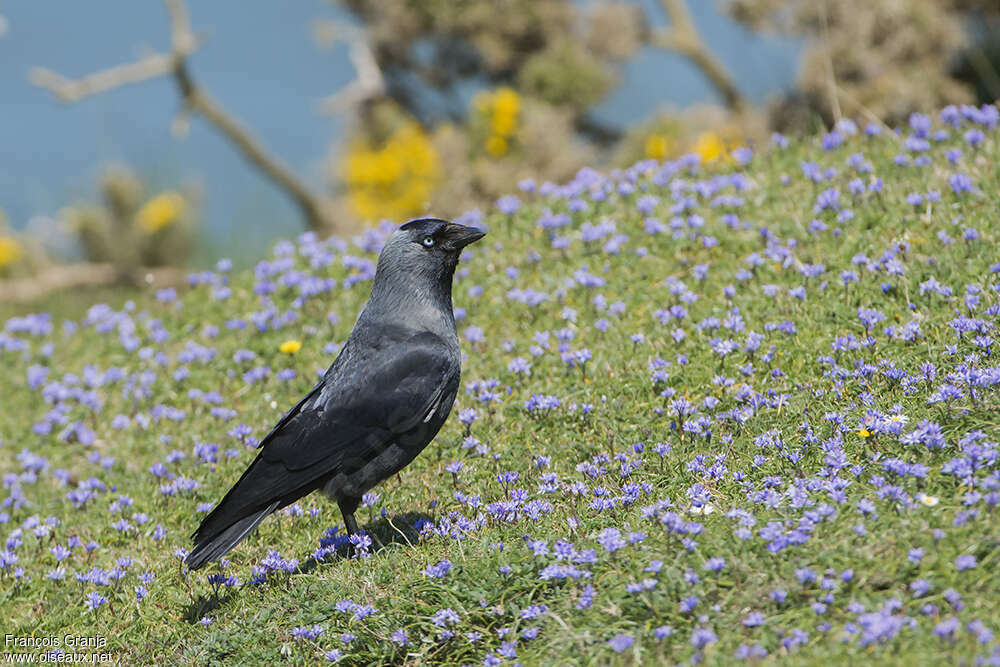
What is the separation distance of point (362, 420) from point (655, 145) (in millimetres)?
9944

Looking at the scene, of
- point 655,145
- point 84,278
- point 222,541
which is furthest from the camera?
point 84,278

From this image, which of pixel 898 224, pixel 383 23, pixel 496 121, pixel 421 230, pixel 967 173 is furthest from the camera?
pixel 383 23

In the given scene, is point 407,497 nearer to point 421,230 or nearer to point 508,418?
point 508,418

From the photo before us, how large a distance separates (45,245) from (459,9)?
7.44 meters

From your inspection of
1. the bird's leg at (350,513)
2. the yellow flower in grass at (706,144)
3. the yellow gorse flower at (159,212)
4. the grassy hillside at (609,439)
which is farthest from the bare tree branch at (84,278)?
the bird's leg at (350,513)

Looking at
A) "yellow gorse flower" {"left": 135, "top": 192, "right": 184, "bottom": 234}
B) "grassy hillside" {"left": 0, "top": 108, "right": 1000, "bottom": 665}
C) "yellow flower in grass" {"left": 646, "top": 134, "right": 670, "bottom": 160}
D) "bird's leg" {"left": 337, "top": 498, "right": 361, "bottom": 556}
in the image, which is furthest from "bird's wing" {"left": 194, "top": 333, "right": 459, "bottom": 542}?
"yellow gorse flower" {"left": 135, "top": 192, "right": 184, "bottom": 234}

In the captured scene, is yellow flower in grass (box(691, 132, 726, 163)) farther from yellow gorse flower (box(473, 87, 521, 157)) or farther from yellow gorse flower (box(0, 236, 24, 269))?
yellow gorse flower (box(0, 236, 24, 269))

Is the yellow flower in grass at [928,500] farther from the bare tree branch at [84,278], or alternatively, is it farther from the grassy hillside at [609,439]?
the bare tree branch at [84,278]

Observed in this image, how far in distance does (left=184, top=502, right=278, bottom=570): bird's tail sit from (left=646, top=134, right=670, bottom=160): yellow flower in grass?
368 inches

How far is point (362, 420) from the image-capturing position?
17.2 ft

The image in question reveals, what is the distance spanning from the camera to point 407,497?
230 inches

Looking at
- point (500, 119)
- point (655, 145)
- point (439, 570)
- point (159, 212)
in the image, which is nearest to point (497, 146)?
point (500, 119)

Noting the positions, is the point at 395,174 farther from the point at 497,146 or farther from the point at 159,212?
the point at 159,212

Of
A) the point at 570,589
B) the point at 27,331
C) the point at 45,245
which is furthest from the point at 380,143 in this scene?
the point at 570,589
